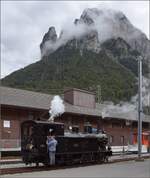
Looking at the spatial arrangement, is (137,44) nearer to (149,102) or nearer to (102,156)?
(149,102)

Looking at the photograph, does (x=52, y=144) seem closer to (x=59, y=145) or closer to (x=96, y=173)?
(x=59, y=145)

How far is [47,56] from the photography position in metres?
100

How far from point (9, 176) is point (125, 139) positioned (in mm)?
37082

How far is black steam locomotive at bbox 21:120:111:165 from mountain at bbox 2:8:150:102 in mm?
33396

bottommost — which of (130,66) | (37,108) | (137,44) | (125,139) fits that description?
(125,139)

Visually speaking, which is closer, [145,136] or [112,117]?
[112,117]

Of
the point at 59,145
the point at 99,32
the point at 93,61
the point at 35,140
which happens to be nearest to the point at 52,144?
the point at 35,140

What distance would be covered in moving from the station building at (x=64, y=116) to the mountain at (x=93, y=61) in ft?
29.9

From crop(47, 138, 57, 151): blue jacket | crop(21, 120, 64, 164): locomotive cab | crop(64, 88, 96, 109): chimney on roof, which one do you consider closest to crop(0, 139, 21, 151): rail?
crop(21, 120, 64, 164): locomotive cab

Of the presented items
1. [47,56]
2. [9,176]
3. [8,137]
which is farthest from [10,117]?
[47,56]

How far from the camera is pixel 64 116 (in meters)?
42.0

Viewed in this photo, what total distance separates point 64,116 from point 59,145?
57.9 ft

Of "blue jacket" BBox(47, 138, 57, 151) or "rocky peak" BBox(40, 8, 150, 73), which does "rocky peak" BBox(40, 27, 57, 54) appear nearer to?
"rocky peak" BBox(40, 8, 150, 73)

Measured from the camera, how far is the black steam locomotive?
918 inches
